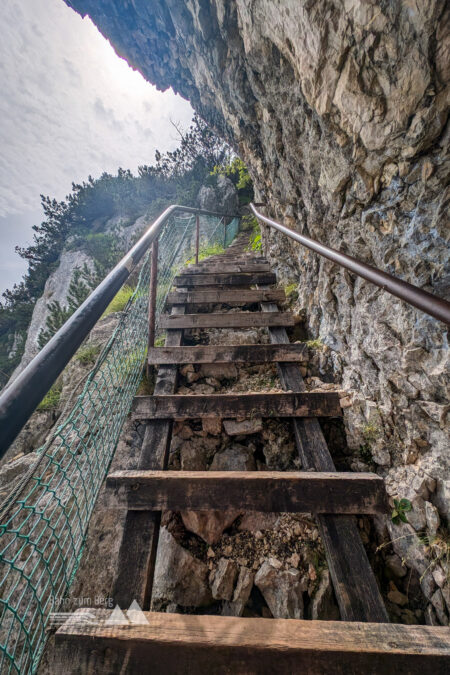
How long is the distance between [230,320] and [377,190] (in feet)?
4.86

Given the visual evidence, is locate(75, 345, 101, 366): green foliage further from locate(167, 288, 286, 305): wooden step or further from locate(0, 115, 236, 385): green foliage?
locate(0, 115, 236, 385): green foliage

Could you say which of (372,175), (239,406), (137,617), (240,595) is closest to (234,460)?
(239,406)

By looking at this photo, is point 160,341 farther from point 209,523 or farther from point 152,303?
point 209,523

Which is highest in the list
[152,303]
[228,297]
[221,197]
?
[221,197]

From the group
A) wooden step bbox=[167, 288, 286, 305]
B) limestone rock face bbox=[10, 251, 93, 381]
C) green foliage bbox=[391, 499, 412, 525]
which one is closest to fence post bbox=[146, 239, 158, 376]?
wooden step bbox=[167, 288, 286, 305]

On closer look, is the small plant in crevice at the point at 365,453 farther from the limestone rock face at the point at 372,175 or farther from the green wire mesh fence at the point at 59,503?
the green wire mesh fence at the point at 59,503

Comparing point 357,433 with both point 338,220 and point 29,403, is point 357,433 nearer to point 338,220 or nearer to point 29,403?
point 338,220

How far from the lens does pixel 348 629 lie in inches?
32.2

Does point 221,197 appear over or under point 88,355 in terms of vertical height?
over

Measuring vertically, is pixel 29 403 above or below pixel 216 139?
below

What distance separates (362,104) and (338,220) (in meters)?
0.62

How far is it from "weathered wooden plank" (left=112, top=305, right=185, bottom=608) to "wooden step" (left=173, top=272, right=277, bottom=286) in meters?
2.14

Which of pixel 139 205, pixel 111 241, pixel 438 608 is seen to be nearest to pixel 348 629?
pixel 438 608

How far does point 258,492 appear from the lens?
1163mm
